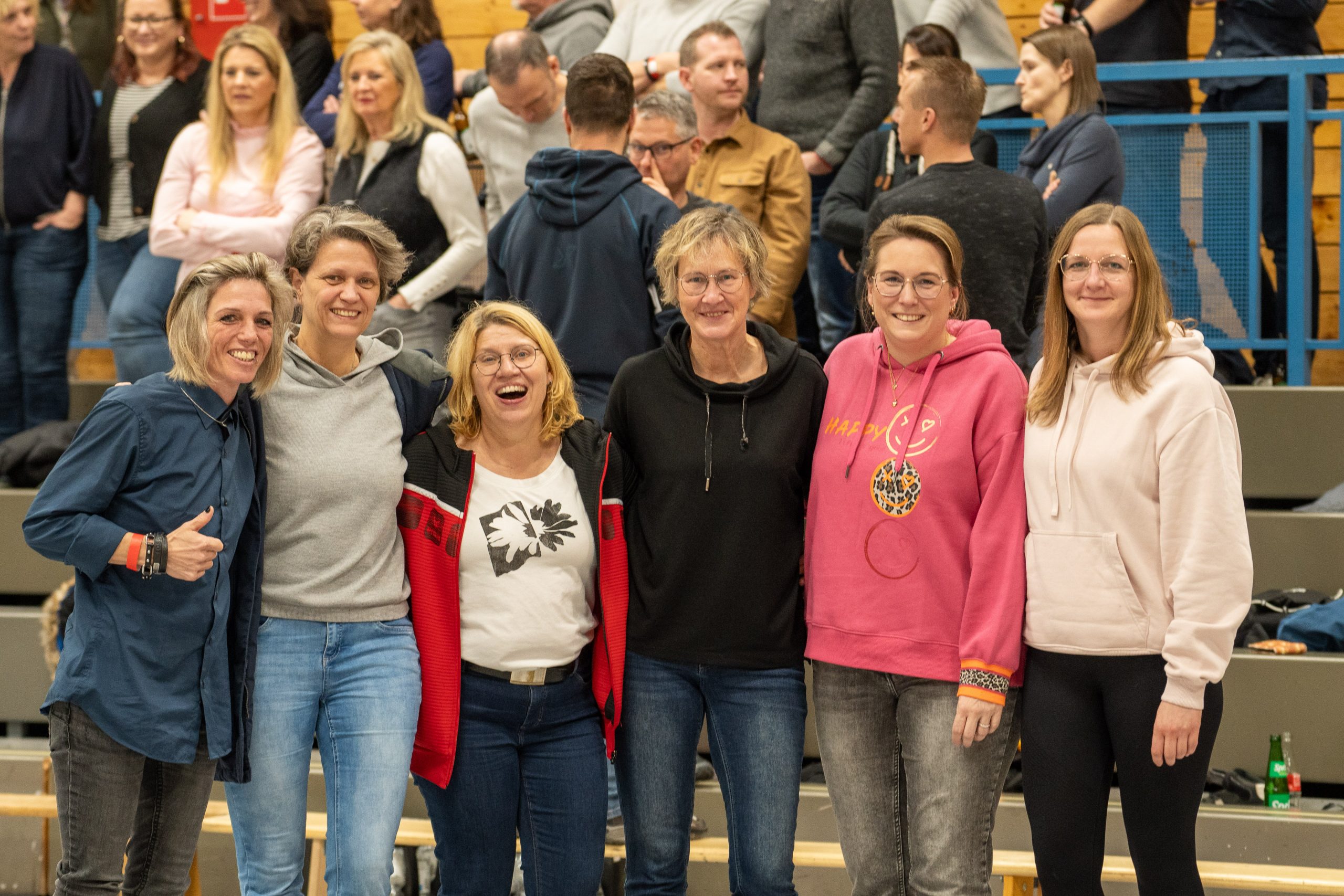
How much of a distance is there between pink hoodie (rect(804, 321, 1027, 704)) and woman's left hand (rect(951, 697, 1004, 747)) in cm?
2

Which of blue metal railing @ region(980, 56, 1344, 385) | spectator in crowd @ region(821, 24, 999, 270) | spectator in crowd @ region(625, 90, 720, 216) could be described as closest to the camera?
spectator in crowd @ region(625, 90, 720, 216)

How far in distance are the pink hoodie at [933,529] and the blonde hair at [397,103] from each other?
2.37 m

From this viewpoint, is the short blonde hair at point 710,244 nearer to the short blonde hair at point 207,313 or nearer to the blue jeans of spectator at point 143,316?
the short blonde hair at point 207,313

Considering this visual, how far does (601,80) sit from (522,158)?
47.1 inches

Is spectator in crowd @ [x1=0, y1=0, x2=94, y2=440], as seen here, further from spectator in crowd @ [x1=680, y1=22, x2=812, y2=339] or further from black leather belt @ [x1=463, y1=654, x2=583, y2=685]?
black leather belt @ [x1=463, y1=654, x2=583, y2=685]

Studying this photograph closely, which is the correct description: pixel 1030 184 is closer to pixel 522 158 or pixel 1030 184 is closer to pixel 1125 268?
pixel 1125 268

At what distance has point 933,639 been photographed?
2.52m

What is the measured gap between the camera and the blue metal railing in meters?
4.78

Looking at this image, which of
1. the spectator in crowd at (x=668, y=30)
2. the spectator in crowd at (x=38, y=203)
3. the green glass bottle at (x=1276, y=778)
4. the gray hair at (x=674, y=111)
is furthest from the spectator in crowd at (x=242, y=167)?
the green glass bottle at (x=1276, y=778)

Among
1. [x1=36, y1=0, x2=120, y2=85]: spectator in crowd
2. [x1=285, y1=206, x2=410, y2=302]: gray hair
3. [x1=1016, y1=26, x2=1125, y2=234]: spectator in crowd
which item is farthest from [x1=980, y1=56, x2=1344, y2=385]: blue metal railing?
[x1=36, y1=0, x2=120, y2=85]: spectator in crowd

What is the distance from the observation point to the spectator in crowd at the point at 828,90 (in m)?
4.82

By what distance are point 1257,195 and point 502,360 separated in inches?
131

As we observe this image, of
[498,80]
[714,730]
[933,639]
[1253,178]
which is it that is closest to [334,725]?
[714,730]

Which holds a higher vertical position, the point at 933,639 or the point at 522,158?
the point at 522,158
